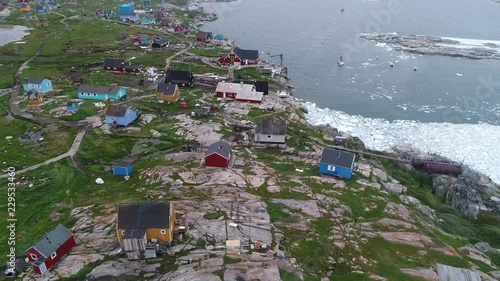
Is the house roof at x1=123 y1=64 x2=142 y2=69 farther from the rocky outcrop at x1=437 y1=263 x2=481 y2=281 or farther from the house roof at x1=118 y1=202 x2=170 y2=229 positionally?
the rocky outcrop at x1=437 y1=263 x2=481 y2=281

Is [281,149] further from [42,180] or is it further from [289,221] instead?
[42,180]

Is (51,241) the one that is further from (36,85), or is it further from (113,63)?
(113,63)

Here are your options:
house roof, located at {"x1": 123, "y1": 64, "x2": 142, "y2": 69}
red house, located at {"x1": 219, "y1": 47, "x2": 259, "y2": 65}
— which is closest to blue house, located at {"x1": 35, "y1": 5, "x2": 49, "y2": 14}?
house roof, located at {"x1": 123, "y1": 64, "x2": 142, "y2": 69}

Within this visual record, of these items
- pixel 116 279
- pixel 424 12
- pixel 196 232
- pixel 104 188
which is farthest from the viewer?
pixel 424 12

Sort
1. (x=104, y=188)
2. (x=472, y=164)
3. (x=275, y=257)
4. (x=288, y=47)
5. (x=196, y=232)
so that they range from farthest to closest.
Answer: (x=288, y=47)
(x=472, y=164)
(x=104, y=188)
(x=196, y=232)
(x=275, y=257)


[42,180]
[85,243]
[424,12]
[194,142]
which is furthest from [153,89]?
[424,12]

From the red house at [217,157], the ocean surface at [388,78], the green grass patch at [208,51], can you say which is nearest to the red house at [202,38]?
the green grass patch at [208,51]

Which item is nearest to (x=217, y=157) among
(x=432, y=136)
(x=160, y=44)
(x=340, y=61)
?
(x=432, y=136)
